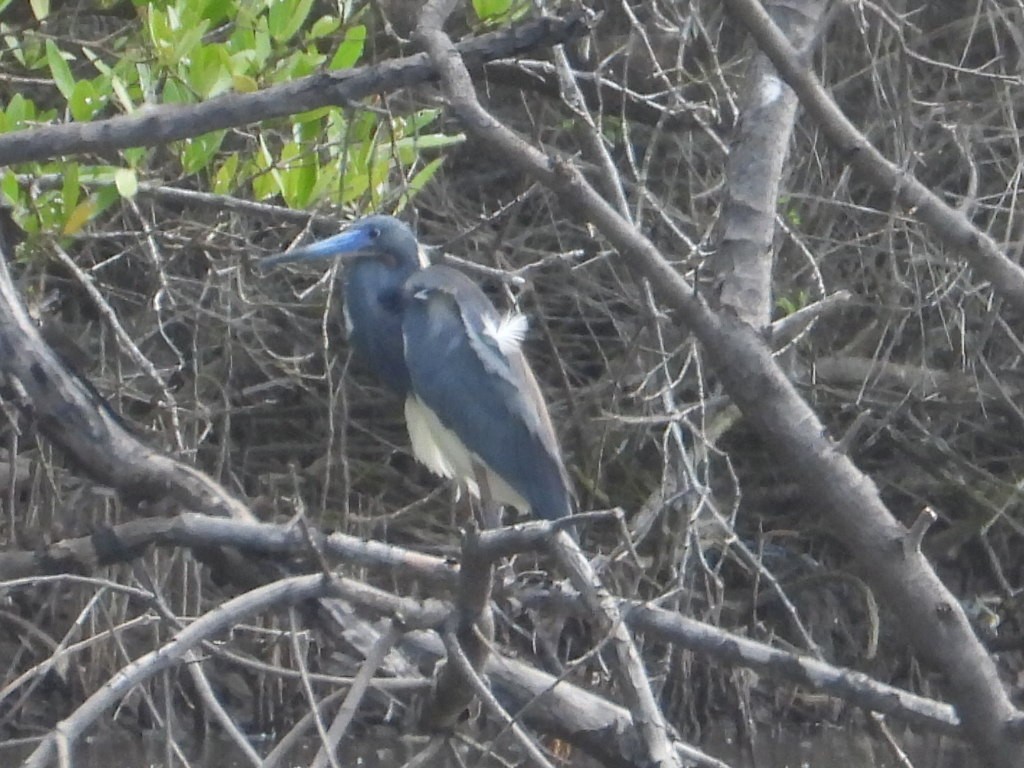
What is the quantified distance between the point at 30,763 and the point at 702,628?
76 centimetres

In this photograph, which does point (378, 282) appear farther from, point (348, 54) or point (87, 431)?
point (87, 431)

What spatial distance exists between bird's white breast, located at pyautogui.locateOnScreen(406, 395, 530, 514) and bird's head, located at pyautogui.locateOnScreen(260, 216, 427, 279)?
1.09 ft

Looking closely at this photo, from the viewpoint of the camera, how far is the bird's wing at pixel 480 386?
3.50m

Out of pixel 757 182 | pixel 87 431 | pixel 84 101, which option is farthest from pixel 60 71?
pixel 757 182

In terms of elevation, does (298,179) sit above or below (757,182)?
below

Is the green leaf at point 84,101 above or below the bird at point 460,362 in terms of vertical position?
above

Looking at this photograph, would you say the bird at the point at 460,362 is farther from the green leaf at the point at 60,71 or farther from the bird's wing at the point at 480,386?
the green leaf at the point at 60,71

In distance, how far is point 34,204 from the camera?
2.54 m

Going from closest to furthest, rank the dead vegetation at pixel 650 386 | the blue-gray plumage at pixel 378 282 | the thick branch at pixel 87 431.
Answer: the thick branch at pixel 87 431
the blue-gray plumage at pixel 378 282
the dead vegetation at pixel 650 386

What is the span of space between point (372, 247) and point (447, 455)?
1.86 ft

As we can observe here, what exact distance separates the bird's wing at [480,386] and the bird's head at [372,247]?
2.3 inches

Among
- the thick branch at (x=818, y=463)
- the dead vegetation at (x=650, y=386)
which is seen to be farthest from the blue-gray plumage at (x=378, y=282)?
the thick branch at (x=818, y=463)

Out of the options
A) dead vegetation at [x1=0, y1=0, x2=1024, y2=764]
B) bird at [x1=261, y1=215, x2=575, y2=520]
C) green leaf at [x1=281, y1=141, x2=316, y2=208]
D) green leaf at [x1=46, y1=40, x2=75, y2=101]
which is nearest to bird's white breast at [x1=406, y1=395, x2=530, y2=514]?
bird at [x1=261, y1=215, x2=575, y2=520]

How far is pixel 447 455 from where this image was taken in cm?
374
